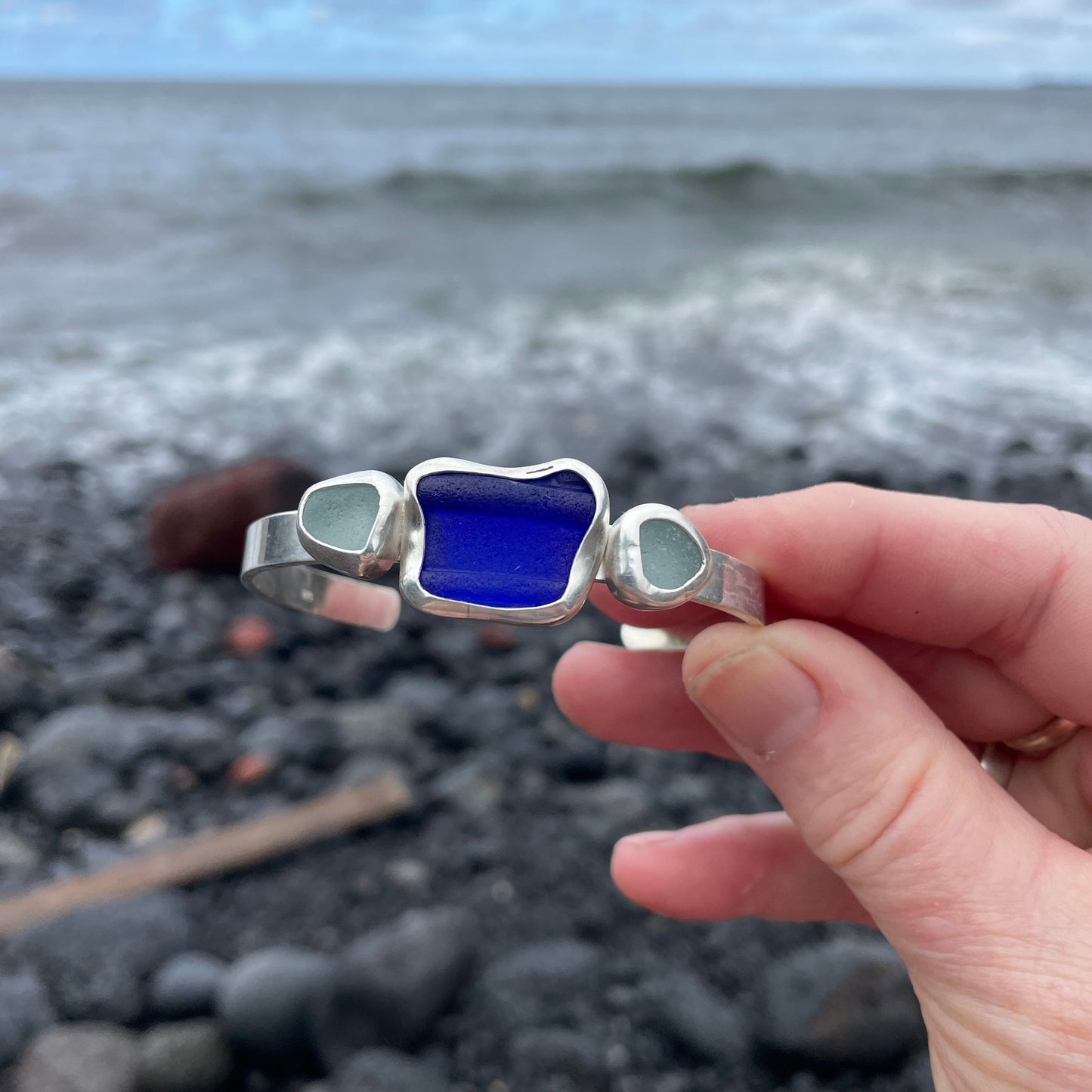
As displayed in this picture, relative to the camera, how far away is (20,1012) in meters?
2.16

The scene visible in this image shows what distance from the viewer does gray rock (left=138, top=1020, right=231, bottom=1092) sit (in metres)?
2.04

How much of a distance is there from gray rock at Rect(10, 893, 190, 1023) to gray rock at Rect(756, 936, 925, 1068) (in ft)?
5.34

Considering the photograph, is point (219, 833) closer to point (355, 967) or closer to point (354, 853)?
point (354, 853)

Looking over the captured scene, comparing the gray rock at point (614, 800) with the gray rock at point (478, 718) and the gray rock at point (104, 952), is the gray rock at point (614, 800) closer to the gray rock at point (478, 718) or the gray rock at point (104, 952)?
the gray rock at point (478, 718)

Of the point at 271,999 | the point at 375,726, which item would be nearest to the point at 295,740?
the point at 375,726

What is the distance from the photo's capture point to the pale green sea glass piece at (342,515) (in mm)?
1382

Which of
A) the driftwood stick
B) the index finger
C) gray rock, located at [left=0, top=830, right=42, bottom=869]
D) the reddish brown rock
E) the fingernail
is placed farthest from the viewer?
the reddish brown rock

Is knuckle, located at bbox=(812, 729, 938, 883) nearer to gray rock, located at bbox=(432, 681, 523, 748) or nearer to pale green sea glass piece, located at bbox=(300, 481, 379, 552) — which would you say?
pale green sea glass piece, located at bbox=(300, 481, 379, 552)

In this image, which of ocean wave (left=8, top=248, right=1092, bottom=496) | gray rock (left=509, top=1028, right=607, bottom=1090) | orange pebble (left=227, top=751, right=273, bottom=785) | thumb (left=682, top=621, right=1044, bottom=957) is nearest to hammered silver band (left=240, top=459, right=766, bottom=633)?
thumb (left=682, top=621, right=1044, bottom=957)

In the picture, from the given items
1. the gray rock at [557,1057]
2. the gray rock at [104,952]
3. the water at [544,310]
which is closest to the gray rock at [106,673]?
the gray rock at [104,952]

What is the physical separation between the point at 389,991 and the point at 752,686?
1332 mm

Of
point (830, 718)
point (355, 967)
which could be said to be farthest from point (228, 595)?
point (830, 718)

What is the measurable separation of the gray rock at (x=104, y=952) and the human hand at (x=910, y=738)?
4.25ft

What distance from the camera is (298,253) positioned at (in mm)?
10016
